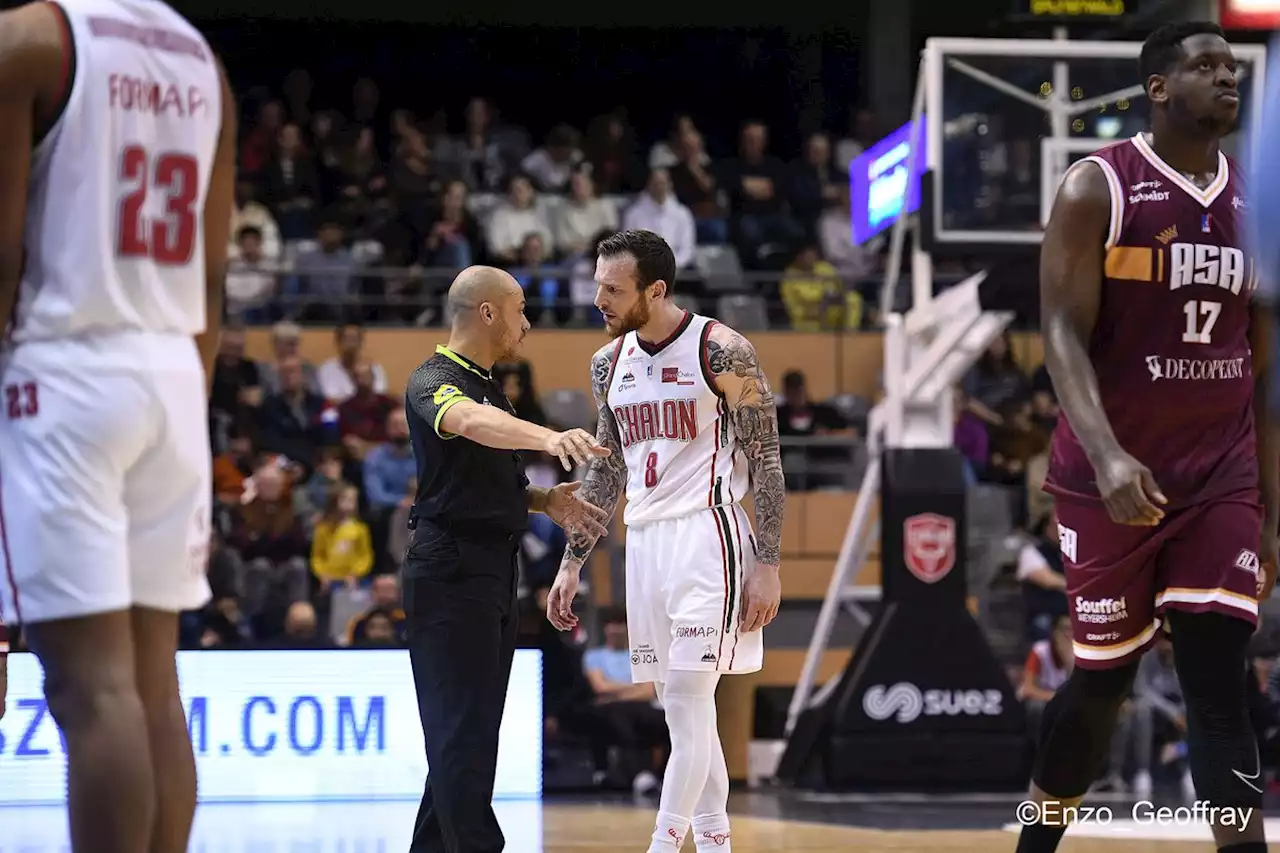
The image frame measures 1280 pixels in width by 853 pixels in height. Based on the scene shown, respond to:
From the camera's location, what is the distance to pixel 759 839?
8688 millimetres

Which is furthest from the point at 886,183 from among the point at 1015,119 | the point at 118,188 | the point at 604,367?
the point at 118,188

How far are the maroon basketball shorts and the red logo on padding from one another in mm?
6854

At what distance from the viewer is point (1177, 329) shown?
4.93 metres

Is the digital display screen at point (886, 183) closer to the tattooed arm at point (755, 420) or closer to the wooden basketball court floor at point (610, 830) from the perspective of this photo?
the wooden basketball court floor at point (610, 830)

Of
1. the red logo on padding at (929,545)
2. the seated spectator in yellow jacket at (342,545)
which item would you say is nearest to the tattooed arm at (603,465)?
the red logo on padding at (929,545)

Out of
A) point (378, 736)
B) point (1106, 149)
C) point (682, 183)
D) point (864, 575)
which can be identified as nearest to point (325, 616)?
point (378, 736)

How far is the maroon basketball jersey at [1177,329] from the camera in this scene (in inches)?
193

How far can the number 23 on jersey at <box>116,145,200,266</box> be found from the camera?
344cm

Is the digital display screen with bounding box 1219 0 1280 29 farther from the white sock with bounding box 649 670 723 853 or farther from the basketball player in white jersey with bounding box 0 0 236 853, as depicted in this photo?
the basketball player in white jersey with bounding box 0 0 236 853

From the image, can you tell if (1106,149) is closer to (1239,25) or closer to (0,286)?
(0,286)

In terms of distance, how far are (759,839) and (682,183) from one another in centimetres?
1079

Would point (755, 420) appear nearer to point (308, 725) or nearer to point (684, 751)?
point (684, 751)

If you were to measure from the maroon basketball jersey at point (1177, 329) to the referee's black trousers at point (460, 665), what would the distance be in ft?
6.23

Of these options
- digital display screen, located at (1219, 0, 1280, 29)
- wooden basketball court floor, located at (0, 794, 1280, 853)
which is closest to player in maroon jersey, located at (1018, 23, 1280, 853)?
wooden basketball court floor, located at (0, 794, 1280, 853)
